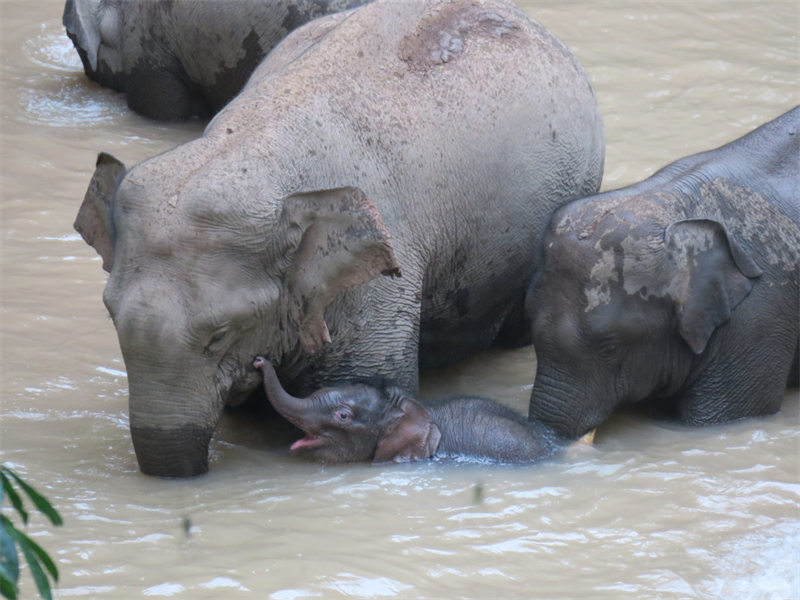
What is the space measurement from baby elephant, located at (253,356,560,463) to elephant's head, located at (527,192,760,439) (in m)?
0.26

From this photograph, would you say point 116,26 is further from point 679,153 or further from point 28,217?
point 679,153

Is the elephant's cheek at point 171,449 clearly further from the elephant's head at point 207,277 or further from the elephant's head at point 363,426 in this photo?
the elephant's head at point 363,426

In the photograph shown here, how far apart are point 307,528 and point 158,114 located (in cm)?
498

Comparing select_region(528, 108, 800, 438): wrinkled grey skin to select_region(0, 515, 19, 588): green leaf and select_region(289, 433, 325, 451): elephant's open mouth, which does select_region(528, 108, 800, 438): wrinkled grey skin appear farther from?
select_region(0, 515, 19, 588): green leaf

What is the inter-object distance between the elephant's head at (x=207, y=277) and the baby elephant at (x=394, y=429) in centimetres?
26

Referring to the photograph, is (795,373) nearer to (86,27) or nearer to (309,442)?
(309,442)

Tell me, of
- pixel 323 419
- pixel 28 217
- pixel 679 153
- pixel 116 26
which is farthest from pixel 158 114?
pixel 323 419

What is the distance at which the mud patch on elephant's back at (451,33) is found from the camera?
18.5ft

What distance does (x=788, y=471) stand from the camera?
17.4 feet

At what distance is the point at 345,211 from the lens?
16.0ft

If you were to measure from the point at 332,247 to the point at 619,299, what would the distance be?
1126mm

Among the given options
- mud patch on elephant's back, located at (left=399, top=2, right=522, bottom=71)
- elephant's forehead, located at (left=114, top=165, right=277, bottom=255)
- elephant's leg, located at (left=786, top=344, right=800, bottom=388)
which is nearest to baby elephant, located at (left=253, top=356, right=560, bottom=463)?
elephant's forehead, located at (left=114, top=165, right=277, bottom=255)

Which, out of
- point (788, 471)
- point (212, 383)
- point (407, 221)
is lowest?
point (788, 471)

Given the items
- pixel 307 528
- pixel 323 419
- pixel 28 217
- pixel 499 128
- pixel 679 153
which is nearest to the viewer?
pixel 307 528
